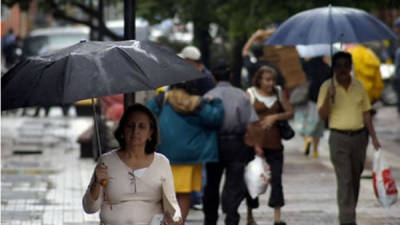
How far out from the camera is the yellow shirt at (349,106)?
392 inches

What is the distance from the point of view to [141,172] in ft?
20.1

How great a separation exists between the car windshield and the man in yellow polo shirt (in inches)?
712

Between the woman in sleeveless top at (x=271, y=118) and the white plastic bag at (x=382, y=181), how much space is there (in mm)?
921

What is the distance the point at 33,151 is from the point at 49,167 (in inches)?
76.3

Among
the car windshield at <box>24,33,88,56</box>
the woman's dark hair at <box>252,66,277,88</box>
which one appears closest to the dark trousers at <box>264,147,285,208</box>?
the woman's dark hair at <box>252,66,277,88</box>

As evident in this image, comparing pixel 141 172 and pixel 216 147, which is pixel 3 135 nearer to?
pixel 216 147

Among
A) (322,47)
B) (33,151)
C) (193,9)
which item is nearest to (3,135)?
(33,151)

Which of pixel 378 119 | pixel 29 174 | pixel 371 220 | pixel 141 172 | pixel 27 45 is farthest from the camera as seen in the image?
pixel 27 45

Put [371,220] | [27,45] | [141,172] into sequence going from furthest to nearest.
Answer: [27,45]
[371,220]
[141,172]

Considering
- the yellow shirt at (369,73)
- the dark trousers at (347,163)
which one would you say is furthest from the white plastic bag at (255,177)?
the yellow shirt at (369,73)

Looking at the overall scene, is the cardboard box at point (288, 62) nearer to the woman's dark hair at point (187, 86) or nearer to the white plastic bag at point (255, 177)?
the white plastic bag at point (255, 177)

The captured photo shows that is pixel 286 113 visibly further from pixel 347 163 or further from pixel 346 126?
pixel 347 163

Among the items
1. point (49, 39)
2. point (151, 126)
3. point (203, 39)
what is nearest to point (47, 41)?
point (49, 39)

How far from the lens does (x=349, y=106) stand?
9969 mm
